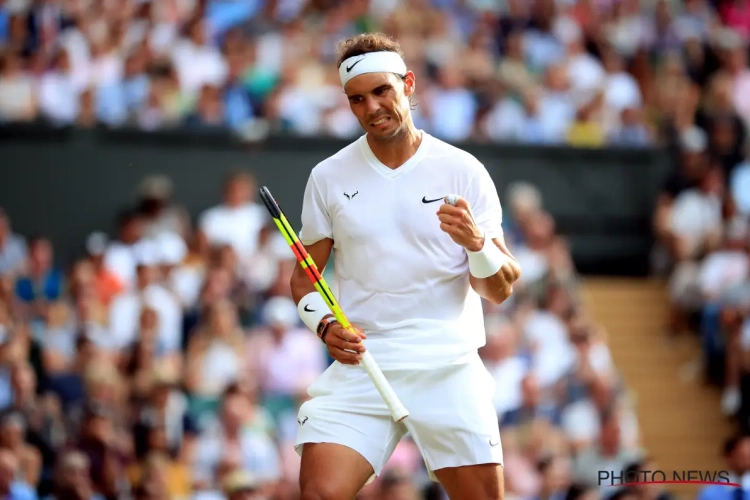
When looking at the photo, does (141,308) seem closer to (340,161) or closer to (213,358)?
(213,358)

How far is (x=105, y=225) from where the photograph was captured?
40.3ft

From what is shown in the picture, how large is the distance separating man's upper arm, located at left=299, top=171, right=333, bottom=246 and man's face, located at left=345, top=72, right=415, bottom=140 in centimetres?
37

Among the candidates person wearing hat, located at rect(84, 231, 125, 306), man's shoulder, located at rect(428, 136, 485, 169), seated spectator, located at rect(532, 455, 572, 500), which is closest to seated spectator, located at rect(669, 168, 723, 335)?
seated spectator, located at rect(532, 455, 572, 500)

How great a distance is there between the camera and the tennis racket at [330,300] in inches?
203

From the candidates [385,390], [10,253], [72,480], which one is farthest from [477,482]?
[10,253]

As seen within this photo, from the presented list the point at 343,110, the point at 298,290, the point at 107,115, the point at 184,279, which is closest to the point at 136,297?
the point at 184,279

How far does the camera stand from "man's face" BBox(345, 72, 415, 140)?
17.3ft

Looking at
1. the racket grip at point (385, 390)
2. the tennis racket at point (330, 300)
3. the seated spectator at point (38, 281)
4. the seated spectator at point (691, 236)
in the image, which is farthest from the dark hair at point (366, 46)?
the seated spectator at point (691, 236)

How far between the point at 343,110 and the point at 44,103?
9.72 ft

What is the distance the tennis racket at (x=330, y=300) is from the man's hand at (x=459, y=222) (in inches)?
23.7

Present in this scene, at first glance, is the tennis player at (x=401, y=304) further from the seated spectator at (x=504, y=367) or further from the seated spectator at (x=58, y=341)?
the seated spectator at (x=504, y=367)

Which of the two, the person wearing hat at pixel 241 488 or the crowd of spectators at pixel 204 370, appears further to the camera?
the crowd of spectators at pixel 204 370

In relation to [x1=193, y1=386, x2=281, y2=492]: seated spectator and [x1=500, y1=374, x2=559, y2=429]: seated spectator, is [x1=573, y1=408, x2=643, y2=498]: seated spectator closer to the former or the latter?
[x1=500, y1=374, x2=559, y2=429]: seated spectator

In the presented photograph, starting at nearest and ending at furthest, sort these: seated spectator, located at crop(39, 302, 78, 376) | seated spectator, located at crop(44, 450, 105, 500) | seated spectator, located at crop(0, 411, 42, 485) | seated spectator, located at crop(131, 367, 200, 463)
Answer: seated spectator, located at crop(44, 450, 105, 500) → seated spectator, located at crop(0, 411, 42, 485) → seated spectator, located at crop(131, 367, 200, 463) → seated spectator, located at crop(39, 302, 78, 376)
